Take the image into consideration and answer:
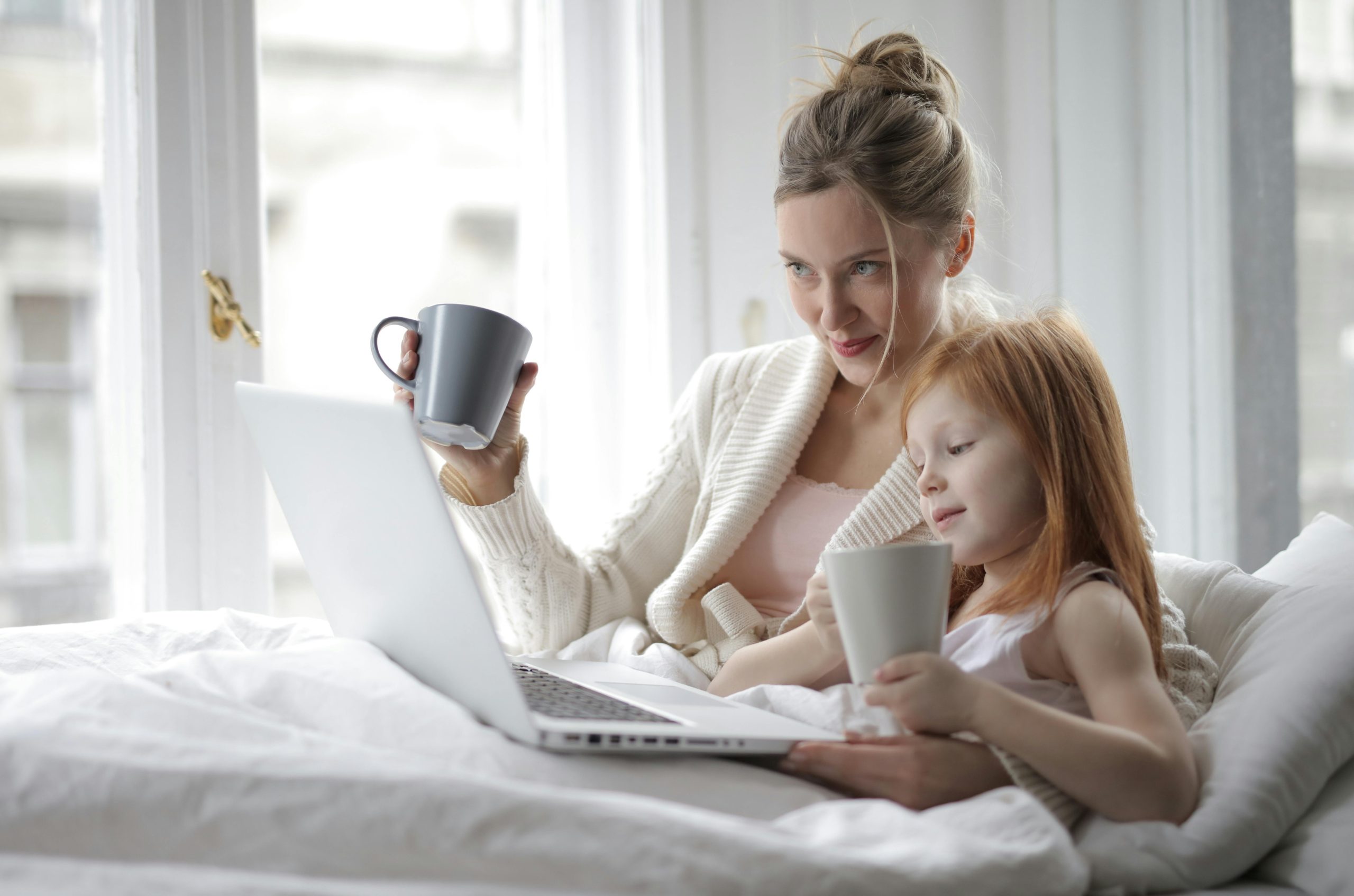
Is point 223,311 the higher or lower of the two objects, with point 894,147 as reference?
lower

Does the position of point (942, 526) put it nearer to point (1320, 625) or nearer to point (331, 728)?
point (1320, 625)

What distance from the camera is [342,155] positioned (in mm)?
1834

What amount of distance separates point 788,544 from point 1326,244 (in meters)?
1.17

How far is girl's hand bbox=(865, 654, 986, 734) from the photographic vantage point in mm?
694

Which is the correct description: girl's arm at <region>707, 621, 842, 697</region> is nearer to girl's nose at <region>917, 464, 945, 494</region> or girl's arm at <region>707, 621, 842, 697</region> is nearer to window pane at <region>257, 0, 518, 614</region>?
girl's nose at <region>917, 464, 945, 494</region>

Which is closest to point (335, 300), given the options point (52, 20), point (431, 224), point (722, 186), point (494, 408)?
point (431, 224)

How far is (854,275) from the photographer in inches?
48.1

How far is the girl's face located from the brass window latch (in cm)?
115

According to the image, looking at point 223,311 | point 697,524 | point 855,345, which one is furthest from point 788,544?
point 223,311

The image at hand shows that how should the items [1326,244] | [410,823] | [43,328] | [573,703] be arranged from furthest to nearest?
[1326,244] → [43,328] → [573,703] → [410,823]

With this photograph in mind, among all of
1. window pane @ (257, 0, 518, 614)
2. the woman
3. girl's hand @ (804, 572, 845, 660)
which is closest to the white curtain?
window pane @ (257, 0, 518, 614)

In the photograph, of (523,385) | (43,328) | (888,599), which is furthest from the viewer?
(43,328)

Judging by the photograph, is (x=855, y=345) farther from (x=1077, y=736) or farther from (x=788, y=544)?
(x=1077, y=736)

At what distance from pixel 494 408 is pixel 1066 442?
532 mm
